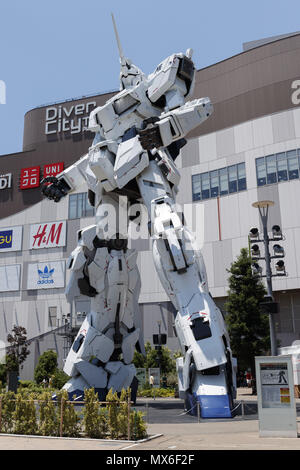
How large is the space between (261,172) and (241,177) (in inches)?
62.9

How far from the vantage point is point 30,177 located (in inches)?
1699

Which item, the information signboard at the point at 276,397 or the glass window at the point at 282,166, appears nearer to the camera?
the information signboard at the point at 276,397

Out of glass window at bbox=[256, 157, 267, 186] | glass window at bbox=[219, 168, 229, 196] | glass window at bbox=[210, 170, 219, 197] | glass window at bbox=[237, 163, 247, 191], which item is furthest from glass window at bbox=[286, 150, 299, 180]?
glass window at bbox=[210, 170, 219, 197]

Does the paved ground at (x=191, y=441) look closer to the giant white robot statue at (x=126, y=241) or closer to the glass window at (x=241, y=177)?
the giant white robot statue at (x=126, y=241)

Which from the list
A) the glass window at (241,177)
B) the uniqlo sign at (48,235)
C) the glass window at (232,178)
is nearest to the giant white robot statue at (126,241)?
the glass window at (241,177)

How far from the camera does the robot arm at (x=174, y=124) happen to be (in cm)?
1095

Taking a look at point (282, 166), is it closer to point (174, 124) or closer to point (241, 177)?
point (241, 177)

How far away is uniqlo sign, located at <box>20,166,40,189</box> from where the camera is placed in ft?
140

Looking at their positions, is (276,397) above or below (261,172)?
below

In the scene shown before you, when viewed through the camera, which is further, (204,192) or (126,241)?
(204,192)

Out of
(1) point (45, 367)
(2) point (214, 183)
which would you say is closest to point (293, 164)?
(2) point (214, 183)

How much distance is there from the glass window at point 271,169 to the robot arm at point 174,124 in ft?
75.4

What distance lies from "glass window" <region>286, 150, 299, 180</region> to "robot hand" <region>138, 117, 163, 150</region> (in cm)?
2318

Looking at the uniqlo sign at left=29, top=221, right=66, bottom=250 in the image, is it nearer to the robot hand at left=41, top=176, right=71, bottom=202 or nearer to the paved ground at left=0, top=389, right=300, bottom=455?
the robot hand at left=41, top=176, right=71, bottom=202
